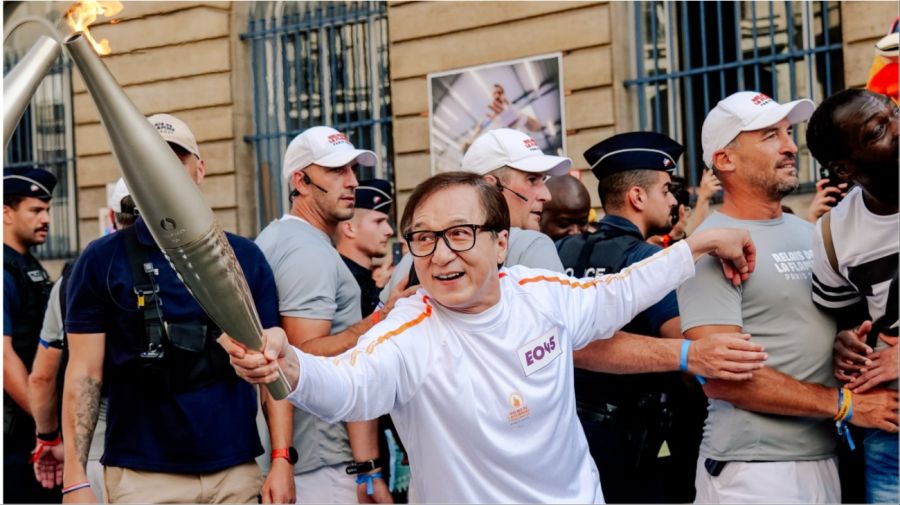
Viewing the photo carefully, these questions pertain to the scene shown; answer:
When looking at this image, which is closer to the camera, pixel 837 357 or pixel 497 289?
pixel 497 289

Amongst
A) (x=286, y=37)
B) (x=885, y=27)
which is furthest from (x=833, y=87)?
(x=286, y=37)

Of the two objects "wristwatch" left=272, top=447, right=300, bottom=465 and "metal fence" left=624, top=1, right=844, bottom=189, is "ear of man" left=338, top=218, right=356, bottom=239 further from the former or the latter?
"metal fence" left=624, top=1, right=844, bottom=189

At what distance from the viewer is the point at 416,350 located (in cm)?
280

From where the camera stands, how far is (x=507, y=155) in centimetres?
428

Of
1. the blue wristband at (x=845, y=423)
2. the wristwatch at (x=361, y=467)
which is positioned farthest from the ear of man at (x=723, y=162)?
the wristwatch at (x=361, y=467)

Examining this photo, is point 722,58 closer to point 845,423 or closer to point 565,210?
point 565,210

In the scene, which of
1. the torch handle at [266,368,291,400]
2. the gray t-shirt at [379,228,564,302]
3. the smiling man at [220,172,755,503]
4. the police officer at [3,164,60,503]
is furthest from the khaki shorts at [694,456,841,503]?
the police officer at [3,164,60,503]

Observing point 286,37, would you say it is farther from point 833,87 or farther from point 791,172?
point 791,172

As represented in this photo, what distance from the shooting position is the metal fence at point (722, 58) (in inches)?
383

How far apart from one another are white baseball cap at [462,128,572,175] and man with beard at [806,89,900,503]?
1.14 metres

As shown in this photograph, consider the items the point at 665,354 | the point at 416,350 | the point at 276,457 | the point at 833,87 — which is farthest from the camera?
the point at 833,87

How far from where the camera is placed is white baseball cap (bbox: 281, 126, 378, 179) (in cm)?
474

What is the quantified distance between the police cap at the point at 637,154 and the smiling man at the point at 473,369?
153 centimetres

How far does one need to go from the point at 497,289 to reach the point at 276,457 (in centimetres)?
142
